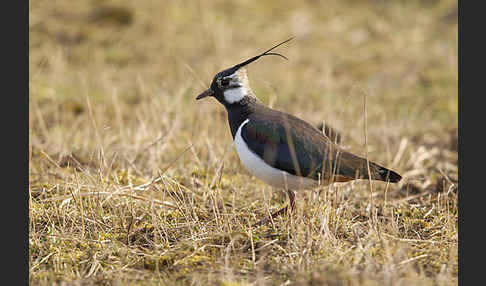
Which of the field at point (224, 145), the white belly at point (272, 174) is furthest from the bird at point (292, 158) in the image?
the field at point (224, 145)

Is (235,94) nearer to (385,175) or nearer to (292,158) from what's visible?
(292,158)

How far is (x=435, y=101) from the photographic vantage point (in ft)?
28.4

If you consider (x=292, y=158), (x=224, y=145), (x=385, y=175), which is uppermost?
(x=292, y=158)

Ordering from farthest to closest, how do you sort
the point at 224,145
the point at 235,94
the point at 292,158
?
the point at 224,145 < the point at 235,94 < the point at 292,158

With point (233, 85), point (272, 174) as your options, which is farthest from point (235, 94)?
point (272, 174)

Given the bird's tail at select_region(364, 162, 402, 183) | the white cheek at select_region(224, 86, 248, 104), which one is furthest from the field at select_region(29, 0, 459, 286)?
the white cheek at select_region(224, 86, 248, 104)

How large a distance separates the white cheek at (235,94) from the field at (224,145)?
1.93ft

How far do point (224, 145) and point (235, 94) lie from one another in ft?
4.38

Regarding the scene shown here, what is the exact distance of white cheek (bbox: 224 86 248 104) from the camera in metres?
4.91

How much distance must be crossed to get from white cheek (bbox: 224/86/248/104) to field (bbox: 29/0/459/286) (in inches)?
23.1

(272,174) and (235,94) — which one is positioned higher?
(235,94)

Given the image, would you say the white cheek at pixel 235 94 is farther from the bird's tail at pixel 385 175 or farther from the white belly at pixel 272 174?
the bird's tail at pixel 385 175

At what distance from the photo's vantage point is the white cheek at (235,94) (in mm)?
4906

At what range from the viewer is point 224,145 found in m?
6.18
